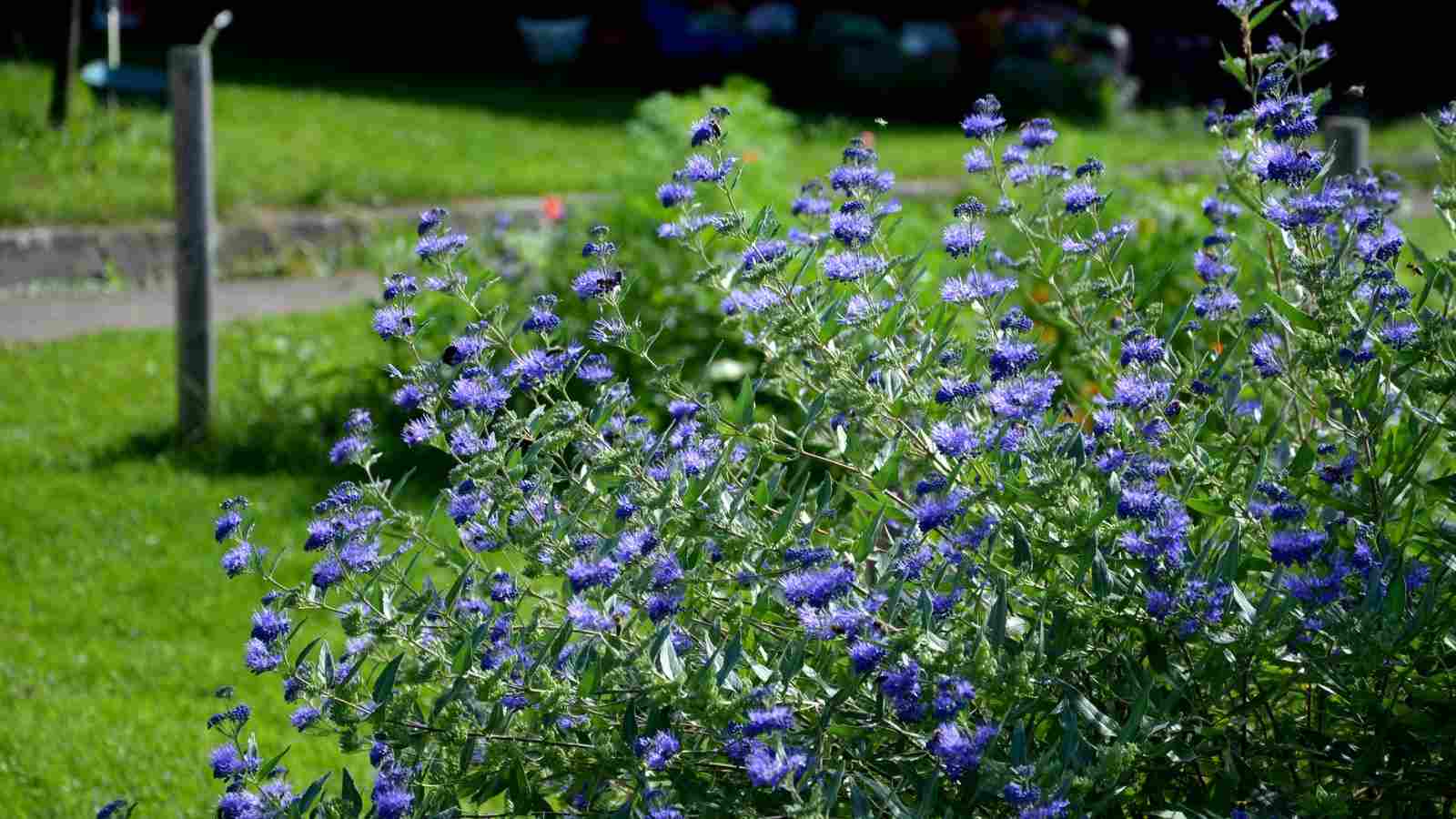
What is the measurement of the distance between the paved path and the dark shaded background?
17.5ft

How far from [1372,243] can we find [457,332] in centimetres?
351

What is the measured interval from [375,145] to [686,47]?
4.97m

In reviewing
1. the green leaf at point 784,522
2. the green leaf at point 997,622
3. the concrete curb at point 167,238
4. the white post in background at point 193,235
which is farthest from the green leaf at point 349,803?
the concrete curb at point 167,238

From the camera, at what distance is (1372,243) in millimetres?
2527

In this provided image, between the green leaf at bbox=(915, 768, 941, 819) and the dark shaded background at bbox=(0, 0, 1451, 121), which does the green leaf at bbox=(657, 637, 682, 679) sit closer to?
the green leaf at bbox=(915, 768, 941, 819)

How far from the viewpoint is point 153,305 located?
26.6ft

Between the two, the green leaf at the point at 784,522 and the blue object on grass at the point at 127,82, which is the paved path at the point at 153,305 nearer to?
the blue object on grass at the point at 127,82

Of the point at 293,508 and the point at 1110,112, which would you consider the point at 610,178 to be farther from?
the point at 1110,112

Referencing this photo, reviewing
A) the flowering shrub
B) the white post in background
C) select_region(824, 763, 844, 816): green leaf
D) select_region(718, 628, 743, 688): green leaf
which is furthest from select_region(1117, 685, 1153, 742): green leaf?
the white post in background

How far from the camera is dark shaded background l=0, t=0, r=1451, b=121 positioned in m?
14.7

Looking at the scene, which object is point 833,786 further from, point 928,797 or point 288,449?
point 288,449

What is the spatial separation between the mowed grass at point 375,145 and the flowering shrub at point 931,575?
425 cm

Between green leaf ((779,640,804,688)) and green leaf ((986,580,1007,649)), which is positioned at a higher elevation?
green leaf ((986,580,1007,649))

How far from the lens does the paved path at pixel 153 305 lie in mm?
7582
